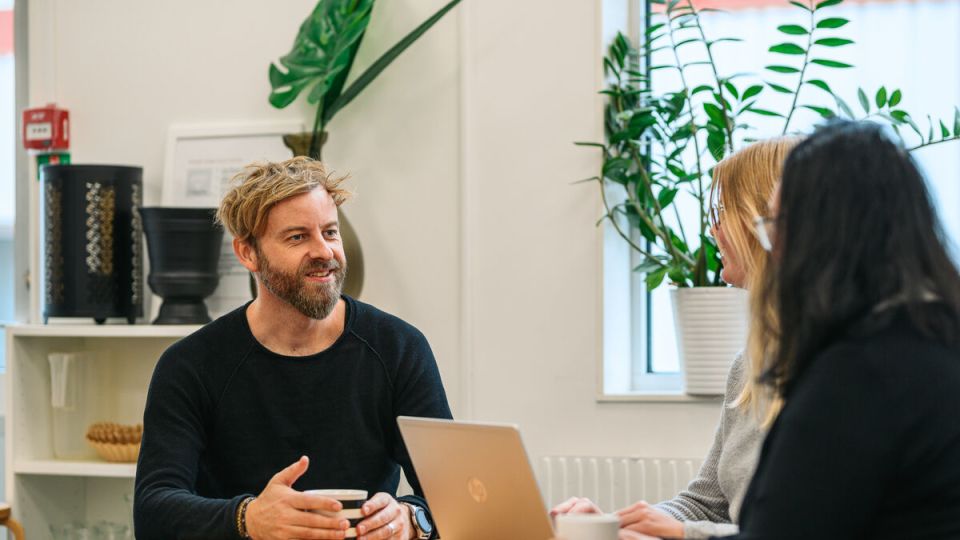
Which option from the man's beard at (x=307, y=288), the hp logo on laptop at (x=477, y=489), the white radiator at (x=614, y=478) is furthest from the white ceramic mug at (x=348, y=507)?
the white radiator at (x=614, y=478)

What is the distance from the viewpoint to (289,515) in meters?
1.84

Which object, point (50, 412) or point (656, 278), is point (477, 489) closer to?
point (656, 278)

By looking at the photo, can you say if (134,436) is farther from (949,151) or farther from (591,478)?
(949,151)

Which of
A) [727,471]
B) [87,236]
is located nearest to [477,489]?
[727,471]

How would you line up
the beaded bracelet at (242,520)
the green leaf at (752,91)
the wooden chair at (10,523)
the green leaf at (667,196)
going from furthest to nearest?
the wooden chair at (10,523) → the green leaf at (667,196) → the green leaf at (752,91) → the beaded bracelet at (242,520)

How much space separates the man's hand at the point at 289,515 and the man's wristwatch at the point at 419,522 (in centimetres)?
24

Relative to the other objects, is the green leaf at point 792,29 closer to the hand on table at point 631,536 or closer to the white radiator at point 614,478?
the white radiator at point 614,478

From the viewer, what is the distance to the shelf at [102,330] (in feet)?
10.7

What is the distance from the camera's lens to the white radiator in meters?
3.05

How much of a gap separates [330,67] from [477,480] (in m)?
1.81

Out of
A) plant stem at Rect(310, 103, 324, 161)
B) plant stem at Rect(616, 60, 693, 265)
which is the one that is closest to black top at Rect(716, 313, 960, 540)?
plant stem at Rect(616, 60, 693, 265)

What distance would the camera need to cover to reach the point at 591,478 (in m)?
3.12

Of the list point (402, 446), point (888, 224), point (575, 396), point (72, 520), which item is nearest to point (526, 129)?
point (575, 396)

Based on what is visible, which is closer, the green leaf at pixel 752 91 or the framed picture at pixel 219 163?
the green leaf at pixel 752 91
